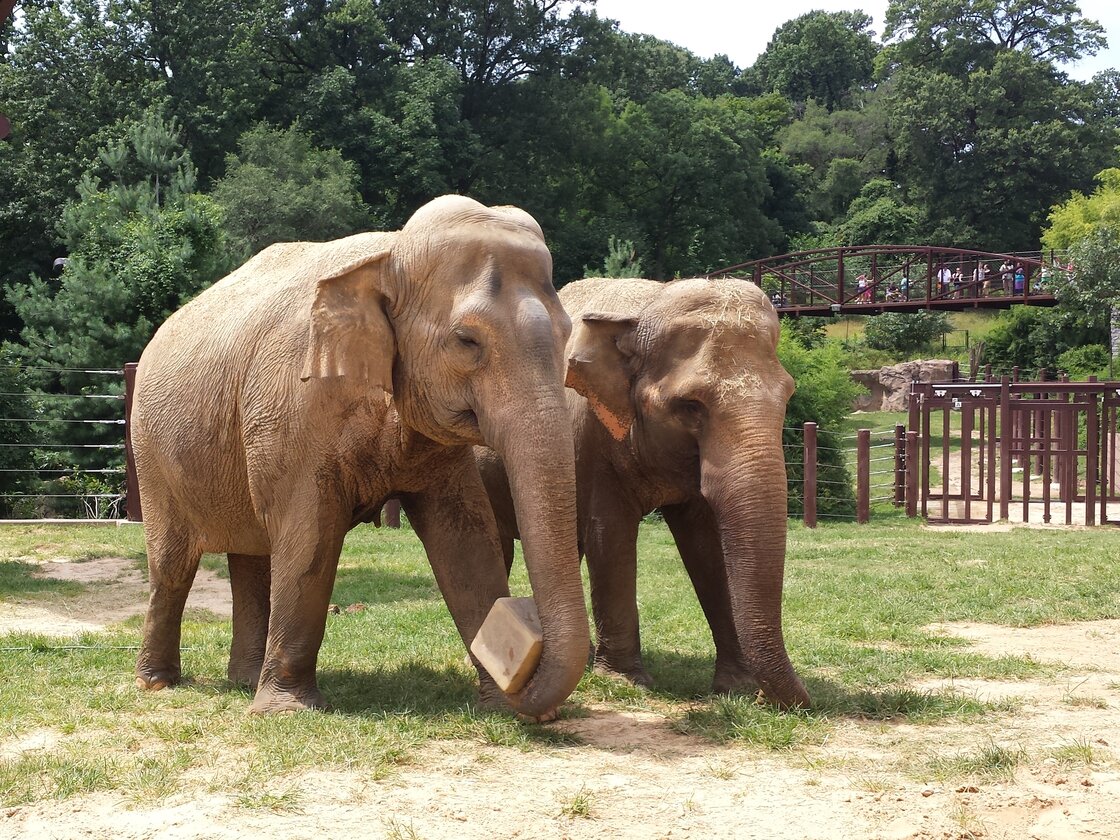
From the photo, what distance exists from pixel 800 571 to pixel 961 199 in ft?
189

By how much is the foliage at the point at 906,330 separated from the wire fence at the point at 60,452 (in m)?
37.1

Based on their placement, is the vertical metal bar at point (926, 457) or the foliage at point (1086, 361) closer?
the vertical metal bar at point (926, 457)

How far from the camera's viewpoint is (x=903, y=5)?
73.4 metres

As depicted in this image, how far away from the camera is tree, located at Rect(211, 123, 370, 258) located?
38.7 m

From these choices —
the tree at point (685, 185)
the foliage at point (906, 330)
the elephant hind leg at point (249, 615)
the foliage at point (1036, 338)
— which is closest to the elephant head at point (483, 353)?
the elephant hind leg at point (249, 615)

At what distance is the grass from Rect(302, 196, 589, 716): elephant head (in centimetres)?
85

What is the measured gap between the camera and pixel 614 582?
22.9 feet

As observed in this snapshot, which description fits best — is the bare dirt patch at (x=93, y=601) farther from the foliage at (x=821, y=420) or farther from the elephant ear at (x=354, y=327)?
the foliage at (x=821, y=420)

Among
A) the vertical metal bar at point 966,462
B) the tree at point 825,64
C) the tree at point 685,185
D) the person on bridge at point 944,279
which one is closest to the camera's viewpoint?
the vertical metal bar at point 966,462

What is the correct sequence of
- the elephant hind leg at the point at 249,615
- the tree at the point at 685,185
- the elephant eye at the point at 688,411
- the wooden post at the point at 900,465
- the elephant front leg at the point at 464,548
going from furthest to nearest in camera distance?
the tree at the point at 685,185, the wooden post at the point at 900,465, the elephant hind leg at the point at 249,615, the elephant front leg at the point at 464,548, the elephant eye at the point at 688,411

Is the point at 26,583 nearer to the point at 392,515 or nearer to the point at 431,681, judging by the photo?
the point at 392,515

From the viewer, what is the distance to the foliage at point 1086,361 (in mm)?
39469

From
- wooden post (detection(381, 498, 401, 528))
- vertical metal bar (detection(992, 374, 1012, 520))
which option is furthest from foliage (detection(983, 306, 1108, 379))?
wooden post (detection(381, 498, 401, 528))

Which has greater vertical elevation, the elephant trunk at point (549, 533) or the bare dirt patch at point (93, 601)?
the elephant trunk at point (549, 533)
